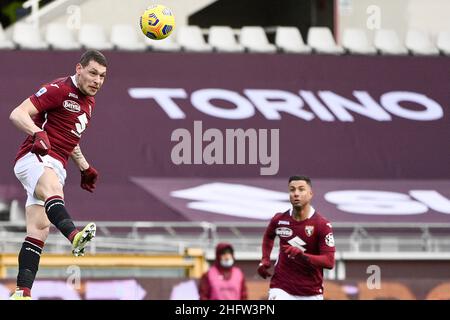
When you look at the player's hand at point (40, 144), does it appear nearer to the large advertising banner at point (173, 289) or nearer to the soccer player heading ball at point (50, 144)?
the soccer player heading ball at point (50, 144)

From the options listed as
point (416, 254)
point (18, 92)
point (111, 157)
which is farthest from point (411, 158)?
point (18, 92)

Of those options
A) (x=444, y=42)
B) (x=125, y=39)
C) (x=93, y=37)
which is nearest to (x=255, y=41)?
(x=125, y=39)

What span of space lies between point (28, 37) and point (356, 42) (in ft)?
20.8

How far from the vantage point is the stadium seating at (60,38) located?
22562 mm

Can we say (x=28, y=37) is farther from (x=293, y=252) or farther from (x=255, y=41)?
(x=293, y=252)

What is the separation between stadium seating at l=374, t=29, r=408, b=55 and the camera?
77.3 feet

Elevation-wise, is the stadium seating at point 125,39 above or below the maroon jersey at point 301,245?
above

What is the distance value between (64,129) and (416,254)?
33.8 ft

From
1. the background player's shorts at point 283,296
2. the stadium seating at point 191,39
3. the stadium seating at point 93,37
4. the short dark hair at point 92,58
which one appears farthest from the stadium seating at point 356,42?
the short dark hair at point 92,58

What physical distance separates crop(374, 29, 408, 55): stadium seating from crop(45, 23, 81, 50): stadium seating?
5.85 meters

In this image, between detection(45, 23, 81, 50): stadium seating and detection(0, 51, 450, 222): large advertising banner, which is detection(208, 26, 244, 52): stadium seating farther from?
detection(45, 23, 81, 50): stadium seating

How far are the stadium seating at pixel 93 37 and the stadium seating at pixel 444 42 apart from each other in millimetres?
6500

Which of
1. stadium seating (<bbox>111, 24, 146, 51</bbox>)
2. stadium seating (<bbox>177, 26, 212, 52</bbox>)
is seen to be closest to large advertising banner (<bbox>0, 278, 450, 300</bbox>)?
stadium seating (<bbox>177, 26, 212, 52</bbox>)
